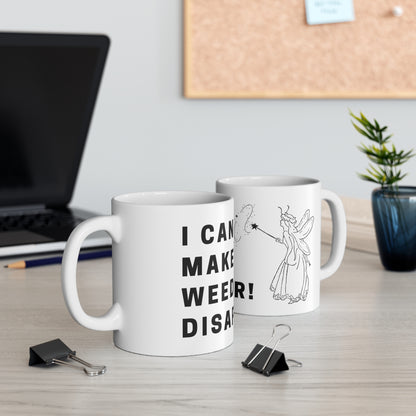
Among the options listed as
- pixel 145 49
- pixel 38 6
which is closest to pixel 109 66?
pixel 145 49

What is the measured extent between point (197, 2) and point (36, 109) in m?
0.89

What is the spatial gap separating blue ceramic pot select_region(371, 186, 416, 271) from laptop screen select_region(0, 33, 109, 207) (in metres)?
0.56

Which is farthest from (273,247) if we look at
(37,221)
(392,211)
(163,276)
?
(37,221)

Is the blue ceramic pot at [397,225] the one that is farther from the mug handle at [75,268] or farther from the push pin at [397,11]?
the push pin at [397,11]

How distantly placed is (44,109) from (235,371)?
2.54ft

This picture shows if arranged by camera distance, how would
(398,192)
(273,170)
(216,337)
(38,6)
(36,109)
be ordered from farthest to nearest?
(273,170) < (38,6) < (36,109) < (398,192) < (216,337)

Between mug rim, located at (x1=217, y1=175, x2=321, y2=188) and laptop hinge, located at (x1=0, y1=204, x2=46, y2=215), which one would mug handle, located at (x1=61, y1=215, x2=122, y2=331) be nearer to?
mug rim, located at (x1=217, y1=175, x2=321, y2=188)

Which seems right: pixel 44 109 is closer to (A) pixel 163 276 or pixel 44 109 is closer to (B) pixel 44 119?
(B) pixel 44 119

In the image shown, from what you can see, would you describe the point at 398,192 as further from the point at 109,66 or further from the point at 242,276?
the point at 109,66

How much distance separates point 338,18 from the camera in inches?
76.4

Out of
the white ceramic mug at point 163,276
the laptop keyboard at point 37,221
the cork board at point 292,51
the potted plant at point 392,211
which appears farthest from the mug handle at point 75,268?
the cork board at point 292,51

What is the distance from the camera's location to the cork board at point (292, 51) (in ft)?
6.23

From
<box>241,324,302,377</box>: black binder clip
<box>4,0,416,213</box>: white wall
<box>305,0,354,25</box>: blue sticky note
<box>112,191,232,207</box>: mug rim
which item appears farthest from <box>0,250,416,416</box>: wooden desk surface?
<box>305,0,354,25</box>: blue sticky note

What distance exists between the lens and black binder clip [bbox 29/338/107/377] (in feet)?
1.55
